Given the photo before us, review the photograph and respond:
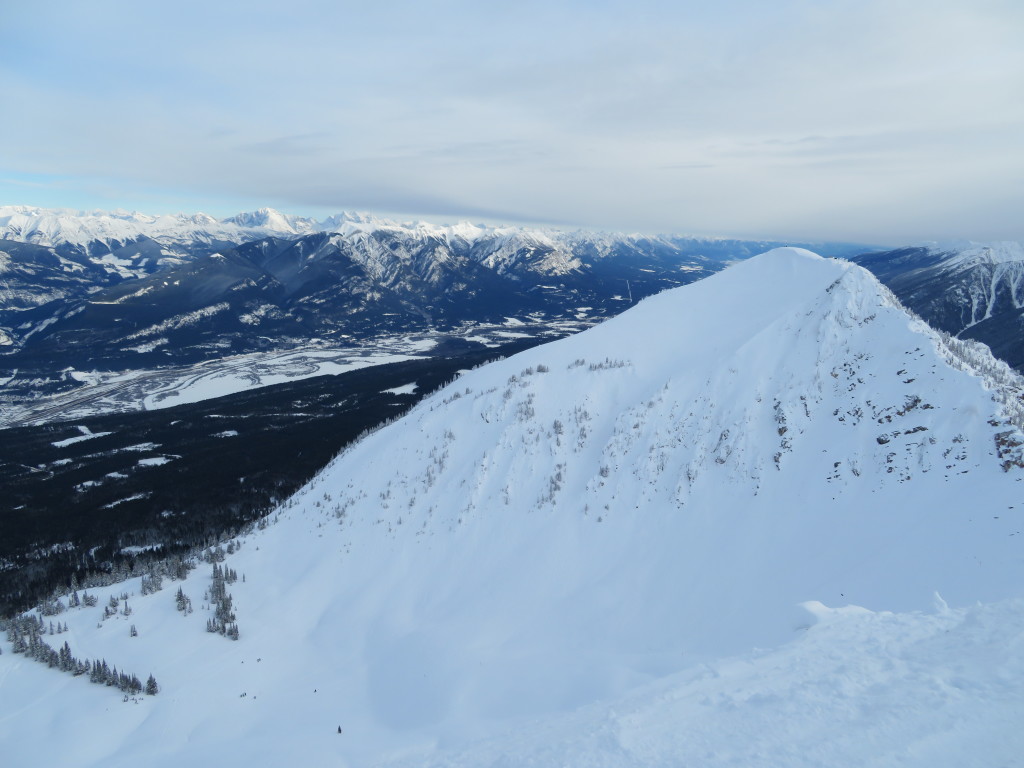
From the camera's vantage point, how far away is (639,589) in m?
36.9

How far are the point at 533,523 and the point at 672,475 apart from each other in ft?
43.8

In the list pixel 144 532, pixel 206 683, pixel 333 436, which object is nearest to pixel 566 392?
pixel 206 683

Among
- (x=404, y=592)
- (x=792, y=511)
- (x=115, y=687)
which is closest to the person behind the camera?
(x=115, y=687)

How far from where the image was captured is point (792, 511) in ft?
128

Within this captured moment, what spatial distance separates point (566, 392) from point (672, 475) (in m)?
17.8

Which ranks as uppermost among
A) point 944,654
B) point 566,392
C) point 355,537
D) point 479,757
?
point 566,392

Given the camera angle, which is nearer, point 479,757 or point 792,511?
point 479,757

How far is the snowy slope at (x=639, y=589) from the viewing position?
17484 millimetres

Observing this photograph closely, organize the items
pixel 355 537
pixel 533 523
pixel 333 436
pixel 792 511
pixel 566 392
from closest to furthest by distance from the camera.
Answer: pixel 792 511 < pixel 533 523 < pixel 355 537 < pixel 566 392 < pixel 333 436

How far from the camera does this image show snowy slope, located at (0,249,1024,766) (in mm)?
17484

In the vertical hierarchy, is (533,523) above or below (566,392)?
below

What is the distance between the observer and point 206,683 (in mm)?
33969

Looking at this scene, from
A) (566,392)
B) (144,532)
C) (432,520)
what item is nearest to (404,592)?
(432,520)

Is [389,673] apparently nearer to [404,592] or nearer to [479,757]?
[404,592]
